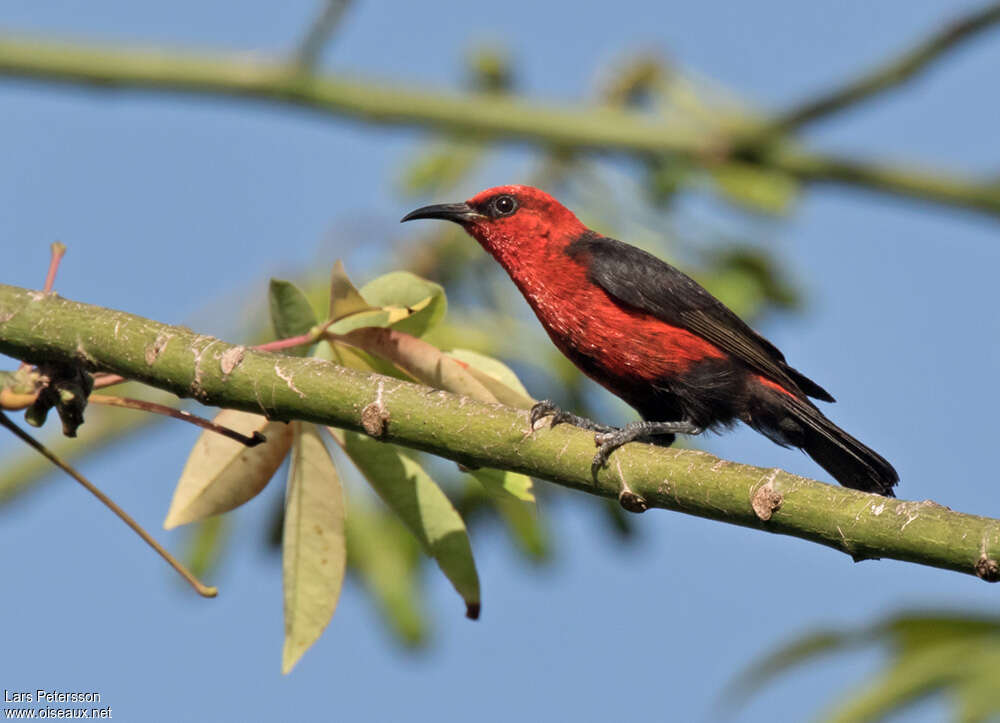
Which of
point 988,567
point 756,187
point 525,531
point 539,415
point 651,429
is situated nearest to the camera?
point 988,567

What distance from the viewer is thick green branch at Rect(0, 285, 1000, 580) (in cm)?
240

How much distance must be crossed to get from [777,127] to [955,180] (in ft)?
2.19

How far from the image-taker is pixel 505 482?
2.72 meters

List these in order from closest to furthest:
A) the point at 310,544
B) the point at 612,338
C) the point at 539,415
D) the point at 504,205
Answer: the point at 539,415 → the point at 310,544 → the point at 612,338 → the point at 504,205

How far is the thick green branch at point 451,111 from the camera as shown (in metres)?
4.40

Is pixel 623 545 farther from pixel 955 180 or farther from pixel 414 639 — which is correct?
pixel 955 180

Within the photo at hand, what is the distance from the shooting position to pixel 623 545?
4.73 metres

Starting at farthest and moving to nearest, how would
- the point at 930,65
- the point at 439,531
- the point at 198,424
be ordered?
the point at 930,65, the point at 439,531, the point at 198,424

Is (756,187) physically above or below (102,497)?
above

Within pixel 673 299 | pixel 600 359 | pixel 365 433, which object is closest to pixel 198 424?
pixel 365 433

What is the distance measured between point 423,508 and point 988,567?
1183 millimetres

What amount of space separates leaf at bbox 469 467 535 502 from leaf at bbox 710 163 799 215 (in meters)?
2.48

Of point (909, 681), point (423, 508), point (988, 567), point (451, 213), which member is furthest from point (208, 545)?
point (988, 567)

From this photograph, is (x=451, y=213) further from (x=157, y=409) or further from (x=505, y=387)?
(x=157, y=409)
